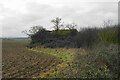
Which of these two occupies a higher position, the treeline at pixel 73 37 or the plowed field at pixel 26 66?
the treeline at pixel 73 37

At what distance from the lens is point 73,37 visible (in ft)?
41.1

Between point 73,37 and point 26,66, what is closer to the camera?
point 26,66

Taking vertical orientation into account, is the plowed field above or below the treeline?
below

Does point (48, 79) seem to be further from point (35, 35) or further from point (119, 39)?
point (35, 35)

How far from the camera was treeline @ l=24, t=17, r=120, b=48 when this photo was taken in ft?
19.7

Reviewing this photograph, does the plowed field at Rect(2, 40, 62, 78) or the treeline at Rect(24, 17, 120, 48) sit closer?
the plowed field at Rect(2, 40, 62, 78)

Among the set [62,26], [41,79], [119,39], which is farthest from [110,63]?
[62,26]

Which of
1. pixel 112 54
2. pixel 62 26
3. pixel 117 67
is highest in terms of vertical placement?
pixel 62 26

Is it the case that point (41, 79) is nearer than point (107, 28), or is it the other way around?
point (41, 79)

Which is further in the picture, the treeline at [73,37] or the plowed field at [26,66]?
the treeline at [73,37]

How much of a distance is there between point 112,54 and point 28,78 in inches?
151

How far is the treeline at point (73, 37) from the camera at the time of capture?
599cm

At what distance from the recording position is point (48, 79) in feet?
10.7

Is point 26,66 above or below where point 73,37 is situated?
below
